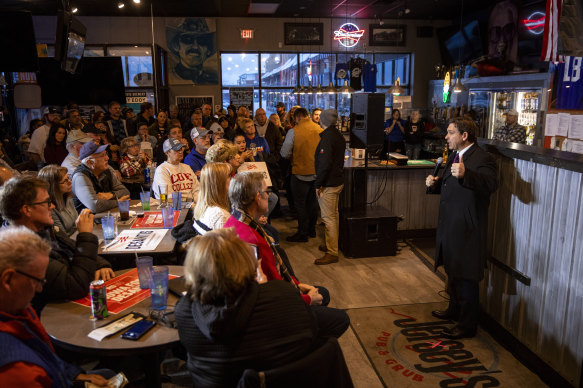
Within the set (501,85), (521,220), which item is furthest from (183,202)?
(501,85)

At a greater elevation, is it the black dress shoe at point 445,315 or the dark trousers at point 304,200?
the dark trousers at point 304,200

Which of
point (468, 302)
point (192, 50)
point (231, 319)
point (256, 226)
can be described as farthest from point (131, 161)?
point (192, 50)

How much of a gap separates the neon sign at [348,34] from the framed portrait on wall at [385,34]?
17.7 inches

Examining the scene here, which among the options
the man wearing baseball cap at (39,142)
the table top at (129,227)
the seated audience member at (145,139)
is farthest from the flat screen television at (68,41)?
the table top at (129,227)

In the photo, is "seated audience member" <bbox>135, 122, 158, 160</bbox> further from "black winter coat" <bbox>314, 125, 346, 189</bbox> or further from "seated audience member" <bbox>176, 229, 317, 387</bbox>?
"seated audience member" <bbox>176, 229, 317, 387</bbox>

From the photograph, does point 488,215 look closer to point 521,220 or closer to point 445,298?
point 521,220

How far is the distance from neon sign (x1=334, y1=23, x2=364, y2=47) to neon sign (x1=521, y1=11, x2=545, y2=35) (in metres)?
4.04

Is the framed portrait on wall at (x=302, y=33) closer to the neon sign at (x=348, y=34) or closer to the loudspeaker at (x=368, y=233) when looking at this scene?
the neon sign at (x=348, y=34)

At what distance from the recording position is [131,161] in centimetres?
592

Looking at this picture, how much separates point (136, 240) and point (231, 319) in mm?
1819

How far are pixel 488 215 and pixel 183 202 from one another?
9.12 feet

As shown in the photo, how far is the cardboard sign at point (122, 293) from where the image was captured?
2.32 metres

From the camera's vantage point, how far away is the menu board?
477 inches

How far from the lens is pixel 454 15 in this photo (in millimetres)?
11719
